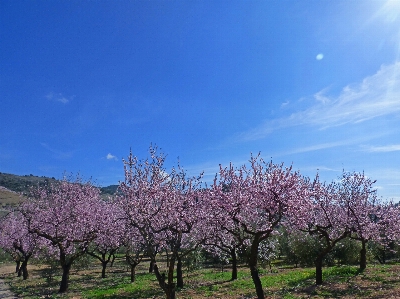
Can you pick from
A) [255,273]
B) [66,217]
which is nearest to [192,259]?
[66,217]

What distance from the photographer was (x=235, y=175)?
16984 millimetres

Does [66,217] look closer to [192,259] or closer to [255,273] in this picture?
[192,259]

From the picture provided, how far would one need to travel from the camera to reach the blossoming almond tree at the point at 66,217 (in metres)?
26.0

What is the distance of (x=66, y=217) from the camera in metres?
26.6

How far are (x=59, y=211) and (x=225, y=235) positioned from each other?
15.4 metres

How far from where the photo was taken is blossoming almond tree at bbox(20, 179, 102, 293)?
25991 mm

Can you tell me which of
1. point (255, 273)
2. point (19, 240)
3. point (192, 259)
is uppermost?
point (19, 240)

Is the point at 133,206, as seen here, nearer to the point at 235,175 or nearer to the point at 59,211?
the point at 235,175

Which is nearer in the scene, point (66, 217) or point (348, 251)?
point (66, 217)

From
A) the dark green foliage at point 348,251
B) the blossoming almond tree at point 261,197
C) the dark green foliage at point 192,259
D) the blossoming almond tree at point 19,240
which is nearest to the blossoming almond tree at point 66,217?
the dark green foliage at point 192,259

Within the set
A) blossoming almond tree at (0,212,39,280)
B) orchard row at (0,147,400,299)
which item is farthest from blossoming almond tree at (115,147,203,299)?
blossoming almond tree at (0,212,39,280)

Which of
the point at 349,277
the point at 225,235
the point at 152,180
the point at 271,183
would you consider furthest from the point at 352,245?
the point at 152,180

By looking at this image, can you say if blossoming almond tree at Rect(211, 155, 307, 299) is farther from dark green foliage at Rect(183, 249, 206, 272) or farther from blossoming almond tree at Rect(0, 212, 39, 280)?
blossoming almond tree at Rect(0, 212, 39, 280)

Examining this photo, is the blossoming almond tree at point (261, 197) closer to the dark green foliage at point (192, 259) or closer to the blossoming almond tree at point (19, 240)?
the dark green foliage at point (192, 259)
